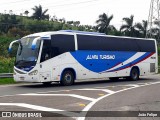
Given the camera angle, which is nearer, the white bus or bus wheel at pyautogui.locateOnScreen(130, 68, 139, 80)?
the white bus

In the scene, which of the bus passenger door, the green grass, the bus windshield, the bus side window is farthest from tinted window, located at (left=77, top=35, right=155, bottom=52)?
the green grass

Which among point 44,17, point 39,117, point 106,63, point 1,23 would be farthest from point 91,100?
point 44,17

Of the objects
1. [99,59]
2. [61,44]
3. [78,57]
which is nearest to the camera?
[61,44]

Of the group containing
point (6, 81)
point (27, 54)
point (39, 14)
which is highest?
point (39, 14)

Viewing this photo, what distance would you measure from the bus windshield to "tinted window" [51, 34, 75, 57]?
3.35ft

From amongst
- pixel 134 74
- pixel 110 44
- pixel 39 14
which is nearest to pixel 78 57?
pixel 110 44

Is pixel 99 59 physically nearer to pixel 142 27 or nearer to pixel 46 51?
pixel 46 51

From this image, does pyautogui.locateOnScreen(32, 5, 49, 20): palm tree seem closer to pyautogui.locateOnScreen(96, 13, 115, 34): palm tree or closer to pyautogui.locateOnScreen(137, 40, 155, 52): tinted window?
pyautogui.locateOnScreen(96, 13, 115, 34): palm tree

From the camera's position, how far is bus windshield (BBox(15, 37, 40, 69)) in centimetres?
1989

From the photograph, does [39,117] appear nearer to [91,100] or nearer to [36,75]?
[91,100]

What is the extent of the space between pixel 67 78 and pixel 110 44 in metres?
4.98

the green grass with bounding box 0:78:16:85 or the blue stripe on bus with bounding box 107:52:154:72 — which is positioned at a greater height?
the blue stripe on bus with bounding box 107:52:154:72

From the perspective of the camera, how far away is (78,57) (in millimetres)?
22234

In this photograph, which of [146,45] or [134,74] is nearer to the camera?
[134,74]
